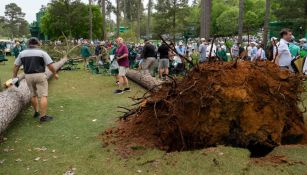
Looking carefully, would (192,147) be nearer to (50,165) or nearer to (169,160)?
(169,160)

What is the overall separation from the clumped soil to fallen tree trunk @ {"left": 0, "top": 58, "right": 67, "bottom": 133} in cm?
221

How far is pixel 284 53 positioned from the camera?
328 inches

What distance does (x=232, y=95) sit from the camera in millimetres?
5566

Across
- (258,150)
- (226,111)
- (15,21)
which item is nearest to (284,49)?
(258,150)

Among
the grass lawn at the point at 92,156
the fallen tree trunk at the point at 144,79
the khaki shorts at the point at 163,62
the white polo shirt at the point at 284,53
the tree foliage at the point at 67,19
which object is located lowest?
the grass lawn at the point at 92,156

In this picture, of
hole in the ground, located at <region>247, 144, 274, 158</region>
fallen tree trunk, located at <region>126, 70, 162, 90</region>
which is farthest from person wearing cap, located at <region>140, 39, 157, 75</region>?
hole in the ground, located at <region>247, 144, 274, 158</region>

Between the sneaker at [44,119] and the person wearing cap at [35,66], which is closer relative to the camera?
the person wearing cap at [35,66]

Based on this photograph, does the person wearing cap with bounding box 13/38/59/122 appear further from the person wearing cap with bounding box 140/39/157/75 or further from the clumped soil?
the person wearing cap with bounding box 140/39/157/75

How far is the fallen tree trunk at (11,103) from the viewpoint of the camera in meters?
7.08

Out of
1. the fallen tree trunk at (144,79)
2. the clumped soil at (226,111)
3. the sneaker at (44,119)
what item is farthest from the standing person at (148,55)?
the clumped soil at (226,111)

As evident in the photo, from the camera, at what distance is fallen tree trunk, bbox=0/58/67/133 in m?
7.08

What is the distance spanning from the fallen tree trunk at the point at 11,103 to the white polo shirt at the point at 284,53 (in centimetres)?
587

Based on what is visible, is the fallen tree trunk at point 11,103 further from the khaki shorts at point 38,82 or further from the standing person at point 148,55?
the standing person at point 148,55

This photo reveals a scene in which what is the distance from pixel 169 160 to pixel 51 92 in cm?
806
